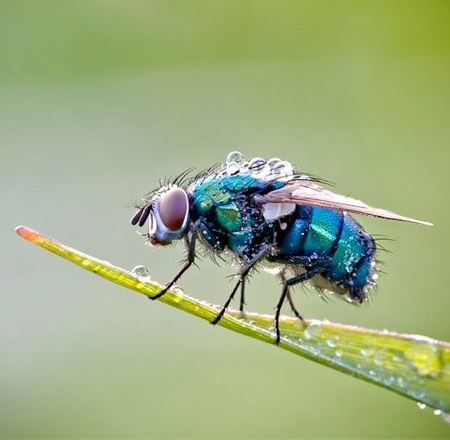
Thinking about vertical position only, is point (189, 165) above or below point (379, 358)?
above

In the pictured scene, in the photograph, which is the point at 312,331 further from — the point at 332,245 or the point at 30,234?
the point at 332,245

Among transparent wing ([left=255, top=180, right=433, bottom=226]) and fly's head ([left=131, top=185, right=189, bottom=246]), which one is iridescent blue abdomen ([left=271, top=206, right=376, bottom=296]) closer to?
transparent wing ([left=255, top=180, right=433, bottom=226])

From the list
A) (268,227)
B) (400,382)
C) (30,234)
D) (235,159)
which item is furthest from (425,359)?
(235,159)

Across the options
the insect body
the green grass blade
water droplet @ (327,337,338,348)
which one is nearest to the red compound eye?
the insect body

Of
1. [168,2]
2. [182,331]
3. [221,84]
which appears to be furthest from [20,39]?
[182,331]

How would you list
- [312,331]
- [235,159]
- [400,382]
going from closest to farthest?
[400,382] → [312,331] → [235,159]

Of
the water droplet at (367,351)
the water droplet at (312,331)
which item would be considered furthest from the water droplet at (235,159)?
the water droplet at (367,351)

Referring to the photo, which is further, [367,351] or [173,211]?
[173,211]
